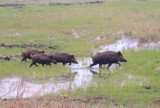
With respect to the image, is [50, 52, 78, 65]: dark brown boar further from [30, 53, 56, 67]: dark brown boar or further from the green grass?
the green grass

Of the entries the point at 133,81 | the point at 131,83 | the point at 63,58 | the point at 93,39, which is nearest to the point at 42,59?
the point at 63,58

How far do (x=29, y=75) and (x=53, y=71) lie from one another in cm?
138

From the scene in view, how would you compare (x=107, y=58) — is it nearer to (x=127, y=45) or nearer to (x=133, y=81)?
(x=133, y=81)

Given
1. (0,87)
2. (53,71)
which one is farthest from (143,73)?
(0,87)

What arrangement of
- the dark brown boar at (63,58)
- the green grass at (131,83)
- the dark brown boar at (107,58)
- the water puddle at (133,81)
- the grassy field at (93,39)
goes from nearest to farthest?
the grassy field at (93,39)
the green grass at (131,83)
the water puddle at (133,81)
the dark brown boar at (107,58)
the dark brown boar at (63,58)

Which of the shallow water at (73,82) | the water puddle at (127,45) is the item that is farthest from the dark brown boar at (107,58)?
the water puddle at (127,45)

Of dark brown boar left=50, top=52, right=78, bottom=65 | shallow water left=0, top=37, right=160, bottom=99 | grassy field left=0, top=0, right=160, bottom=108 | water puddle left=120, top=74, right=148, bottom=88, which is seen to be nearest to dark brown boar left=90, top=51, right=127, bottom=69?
shallow water left=0, top=37, right=160, bottom=99

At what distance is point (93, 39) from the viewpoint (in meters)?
26.0

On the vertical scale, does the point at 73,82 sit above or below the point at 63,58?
above

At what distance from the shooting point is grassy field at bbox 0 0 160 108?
12.5 meters

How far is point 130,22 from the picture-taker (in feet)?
109

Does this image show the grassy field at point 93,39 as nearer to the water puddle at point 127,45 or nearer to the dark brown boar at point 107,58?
the dark brown boar at point 107,58

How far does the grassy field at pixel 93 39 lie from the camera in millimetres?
12539

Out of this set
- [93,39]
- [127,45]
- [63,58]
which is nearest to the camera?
[63,58]
